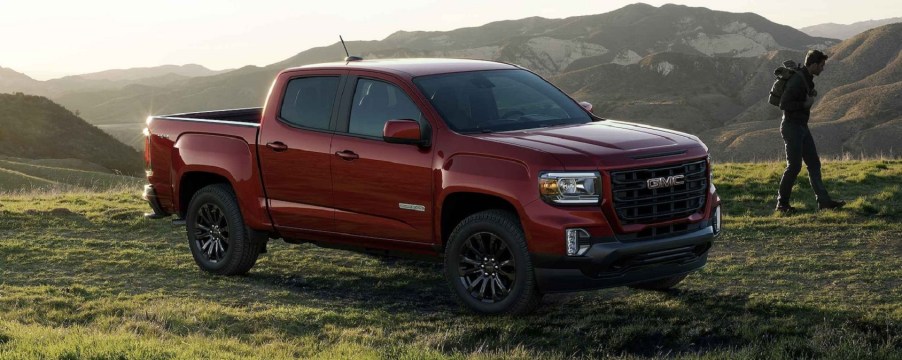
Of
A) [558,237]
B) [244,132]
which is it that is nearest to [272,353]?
[558,237]

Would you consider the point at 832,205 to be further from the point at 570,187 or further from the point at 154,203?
the point at 154,203

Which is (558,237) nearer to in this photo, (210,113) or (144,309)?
(144,309)

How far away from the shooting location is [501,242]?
26.5 feet

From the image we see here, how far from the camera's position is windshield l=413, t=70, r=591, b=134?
8.59m

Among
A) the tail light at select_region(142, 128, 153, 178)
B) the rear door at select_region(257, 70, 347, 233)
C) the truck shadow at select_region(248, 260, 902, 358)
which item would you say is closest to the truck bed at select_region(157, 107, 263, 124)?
the tail light at select_region(142, 128, 153, 178)

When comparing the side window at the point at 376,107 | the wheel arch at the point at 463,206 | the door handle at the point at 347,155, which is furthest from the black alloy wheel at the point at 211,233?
the wheel arch at the point at 463,206

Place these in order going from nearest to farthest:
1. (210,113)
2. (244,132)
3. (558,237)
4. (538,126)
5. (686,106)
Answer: (558,237) < (538,126) < (244,132) < (210,113) < (686,106)

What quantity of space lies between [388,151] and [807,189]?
9.74 m

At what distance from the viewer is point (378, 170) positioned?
28.5ft

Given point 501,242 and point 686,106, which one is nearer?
point 501,242

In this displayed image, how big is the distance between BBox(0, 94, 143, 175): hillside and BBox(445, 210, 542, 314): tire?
6654 cm

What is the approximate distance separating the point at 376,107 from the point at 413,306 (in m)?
1.64

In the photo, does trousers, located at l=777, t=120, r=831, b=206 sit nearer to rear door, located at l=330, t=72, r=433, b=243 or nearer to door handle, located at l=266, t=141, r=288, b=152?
rear door, located at l=330, t=72, r=433, b=243

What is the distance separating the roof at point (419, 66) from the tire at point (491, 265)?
1.49 metres
